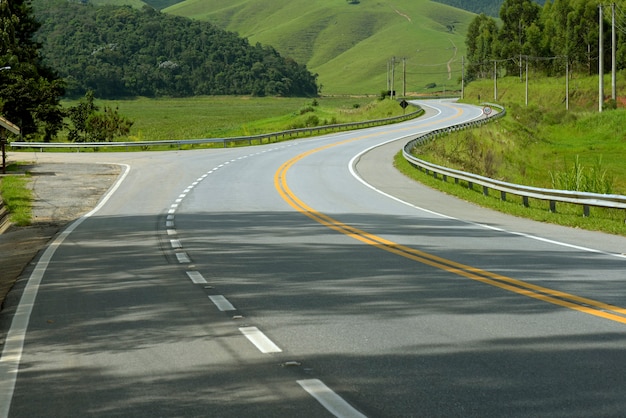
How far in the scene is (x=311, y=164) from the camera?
145 ft

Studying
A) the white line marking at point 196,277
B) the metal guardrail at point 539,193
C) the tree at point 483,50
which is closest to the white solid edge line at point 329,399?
the white line marking at point 196,277

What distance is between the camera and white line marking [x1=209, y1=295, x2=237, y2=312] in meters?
9.55

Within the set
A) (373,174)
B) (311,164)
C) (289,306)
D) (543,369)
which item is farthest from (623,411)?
(311,164)

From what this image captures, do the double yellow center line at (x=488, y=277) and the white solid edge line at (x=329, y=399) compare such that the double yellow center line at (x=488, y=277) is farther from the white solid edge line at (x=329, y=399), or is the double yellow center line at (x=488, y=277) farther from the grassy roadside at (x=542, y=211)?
the grassy roadside at (x=542, y=211)

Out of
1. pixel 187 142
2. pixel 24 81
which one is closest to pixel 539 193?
pixel 187 142

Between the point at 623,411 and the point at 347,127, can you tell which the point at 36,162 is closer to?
the point at 347,127

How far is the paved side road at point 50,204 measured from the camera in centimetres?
1518

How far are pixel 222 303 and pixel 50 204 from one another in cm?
1901

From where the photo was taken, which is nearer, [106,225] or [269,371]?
[269,371]

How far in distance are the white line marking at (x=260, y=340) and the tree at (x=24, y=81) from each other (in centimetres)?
5336

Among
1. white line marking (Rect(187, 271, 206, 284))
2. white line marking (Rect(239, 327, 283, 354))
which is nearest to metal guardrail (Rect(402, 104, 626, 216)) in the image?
white line marking (Rect(187, 271, 206, 284))

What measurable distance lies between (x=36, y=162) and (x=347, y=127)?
33.5m

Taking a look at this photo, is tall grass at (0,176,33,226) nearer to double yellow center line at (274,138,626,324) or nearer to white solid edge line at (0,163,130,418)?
double yellow center line at (274,138,626,324)

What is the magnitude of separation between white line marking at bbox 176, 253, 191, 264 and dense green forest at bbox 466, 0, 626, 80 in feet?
370
